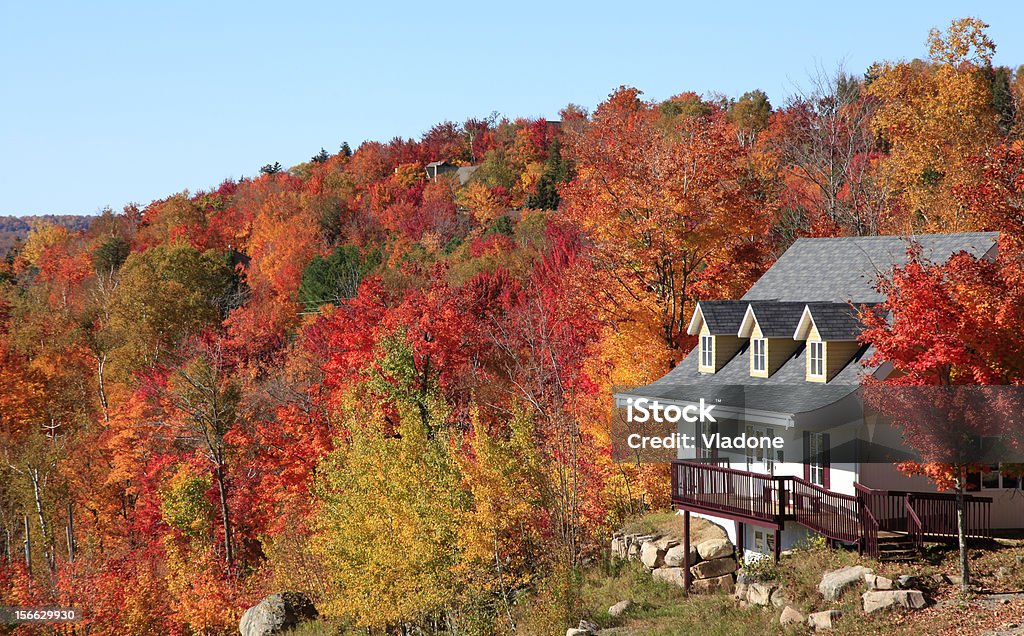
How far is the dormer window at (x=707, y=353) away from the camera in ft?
98.5

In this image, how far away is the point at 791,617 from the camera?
72.1 ft

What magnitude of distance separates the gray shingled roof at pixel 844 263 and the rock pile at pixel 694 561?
7688mm

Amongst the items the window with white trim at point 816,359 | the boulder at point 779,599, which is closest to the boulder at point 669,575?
the boulder at point 779,599

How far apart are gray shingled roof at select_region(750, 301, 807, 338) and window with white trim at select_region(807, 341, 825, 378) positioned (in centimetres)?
112

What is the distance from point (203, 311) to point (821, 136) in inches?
1757

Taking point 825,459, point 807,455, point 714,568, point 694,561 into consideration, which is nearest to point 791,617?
point 825,459

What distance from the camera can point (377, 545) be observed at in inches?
1190

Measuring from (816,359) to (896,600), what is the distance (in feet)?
24.3

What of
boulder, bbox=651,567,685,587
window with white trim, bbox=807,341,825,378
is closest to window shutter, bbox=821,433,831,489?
window with white trim, bbox=807,341,825,378

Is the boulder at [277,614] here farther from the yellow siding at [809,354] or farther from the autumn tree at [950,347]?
the autumn tree at [950,347]

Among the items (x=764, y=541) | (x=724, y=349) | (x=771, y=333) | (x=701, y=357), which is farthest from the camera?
(x=701, y=357)

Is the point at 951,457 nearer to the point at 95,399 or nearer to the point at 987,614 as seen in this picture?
the point at 987,614

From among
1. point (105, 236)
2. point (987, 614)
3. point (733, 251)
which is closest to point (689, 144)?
point (733, 251)

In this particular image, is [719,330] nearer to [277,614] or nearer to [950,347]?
[950,347]
